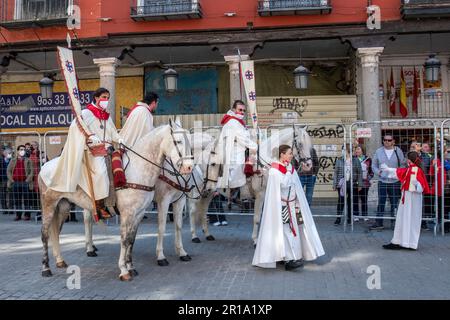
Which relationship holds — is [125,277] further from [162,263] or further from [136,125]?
[136,125]

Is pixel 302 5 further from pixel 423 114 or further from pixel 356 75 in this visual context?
pixel 423 114

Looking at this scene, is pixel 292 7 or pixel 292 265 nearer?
pixel 292 265

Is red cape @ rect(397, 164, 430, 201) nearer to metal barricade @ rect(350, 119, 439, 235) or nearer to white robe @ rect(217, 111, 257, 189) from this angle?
metal barricade @ rect(350, 119, 439, 235)

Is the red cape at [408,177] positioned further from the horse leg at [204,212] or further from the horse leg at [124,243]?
the horse leg at [124,243]

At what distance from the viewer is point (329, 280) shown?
20.6 ft

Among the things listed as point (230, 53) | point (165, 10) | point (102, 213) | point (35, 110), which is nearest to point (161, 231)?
point (102, 213)

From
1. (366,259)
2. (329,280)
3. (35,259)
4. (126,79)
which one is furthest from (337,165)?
(126,79)

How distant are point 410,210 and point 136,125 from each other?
511 centimetres

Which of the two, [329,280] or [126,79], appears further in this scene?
[126,79]

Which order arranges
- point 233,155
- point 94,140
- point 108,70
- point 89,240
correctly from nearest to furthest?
point 94,140 → point 89,240 → point 233,155 → point 108,70

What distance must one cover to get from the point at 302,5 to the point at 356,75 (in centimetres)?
352

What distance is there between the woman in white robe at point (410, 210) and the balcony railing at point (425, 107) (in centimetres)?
770

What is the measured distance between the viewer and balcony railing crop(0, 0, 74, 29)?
15219 mm

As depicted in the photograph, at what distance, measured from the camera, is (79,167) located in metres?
6.41
